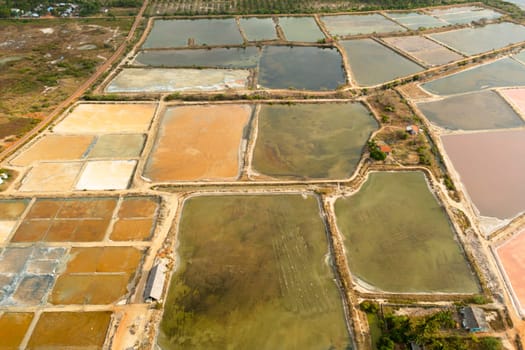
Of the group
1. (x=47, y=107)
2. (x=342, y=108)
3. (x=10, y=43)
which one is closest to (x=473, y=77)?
(x=342, y=108)

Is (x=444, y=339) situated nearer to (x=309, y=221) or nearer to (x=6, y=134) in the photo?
(x=309, y=221)

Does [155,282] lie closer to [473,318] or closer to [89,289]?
[89,289]

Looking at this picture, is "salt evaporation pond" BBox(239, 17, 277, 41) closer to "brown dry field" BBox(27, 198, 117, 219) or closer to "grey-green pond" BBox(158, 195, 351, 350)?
"grey-green pond" BBox(158, 195, 351, 350)

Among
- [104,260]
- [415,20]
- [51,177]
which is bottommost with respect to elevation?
[104,260]

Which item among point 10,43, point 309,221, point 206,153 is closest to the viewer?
point 309,221

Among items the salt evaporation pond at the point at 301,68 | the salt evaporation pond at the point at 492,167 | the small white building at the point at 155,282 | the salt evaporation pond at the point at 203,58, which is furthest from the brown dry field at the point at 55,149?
the salt evaporation pond at the point at 492,167

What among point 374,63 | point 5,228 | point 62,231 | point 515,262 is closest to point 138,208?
point 62,231
